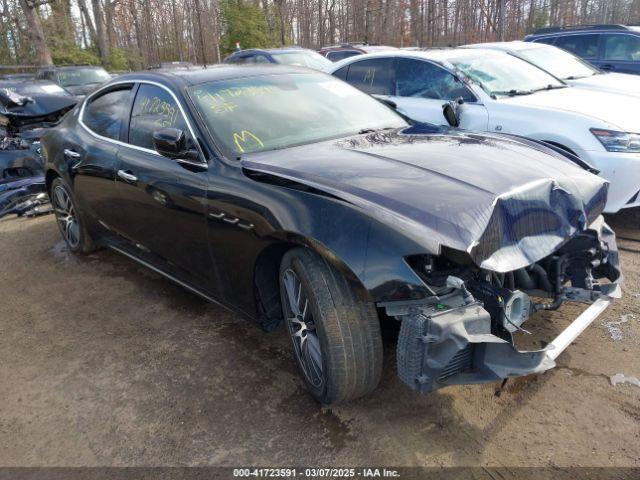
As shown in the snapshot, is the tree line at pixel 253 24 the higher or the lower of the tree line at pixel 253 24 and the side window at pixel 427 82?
the higher

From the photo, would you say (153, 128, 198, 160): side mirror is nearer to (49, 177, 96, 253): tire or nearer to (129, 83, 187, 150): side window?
(129, 83, 187, 150): side window

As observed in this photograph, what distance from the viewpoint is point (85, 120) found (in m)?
4.48

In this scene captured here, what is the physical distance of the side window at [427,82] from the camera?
229 inches

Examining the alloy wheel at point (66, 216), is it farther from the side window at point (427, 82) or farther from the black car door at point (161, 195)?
the side window at point (427, 82)

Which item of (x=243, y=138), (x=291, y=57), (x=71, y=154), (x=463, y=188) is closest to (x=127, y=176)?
(x=243, y=138)

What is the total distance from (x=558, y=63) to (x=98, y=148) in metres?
6.58

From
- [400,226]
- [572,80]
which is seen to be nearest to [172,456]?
[400,226]

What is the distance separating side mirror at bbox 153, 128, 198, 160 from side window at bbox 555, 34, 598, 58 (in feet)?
32.0

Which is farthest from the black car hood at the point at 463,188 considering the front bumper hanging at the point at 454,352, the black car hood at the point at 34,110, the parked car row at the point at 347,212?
the black car hood at the point at 34,110

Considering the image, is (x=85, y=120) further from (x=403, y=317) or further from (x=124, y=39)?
(x=124, y=39)

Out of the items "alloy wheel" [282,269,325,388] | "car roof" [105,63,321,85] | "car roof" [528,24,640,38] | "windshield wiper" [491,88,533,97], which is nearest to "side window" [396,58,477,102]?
"windshield wiper" [491,88,533,97]

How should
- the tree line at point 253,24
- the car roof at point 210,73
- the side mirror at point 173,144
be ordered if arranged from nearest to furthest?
the side mirror at point 173,144, the car roof at point 210,73, the tree line at point 253,24

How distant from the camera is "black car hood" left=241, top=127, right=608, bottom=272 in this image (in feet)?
7.06

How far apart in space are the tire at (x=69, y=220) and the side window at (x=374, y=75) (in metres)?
3.63
